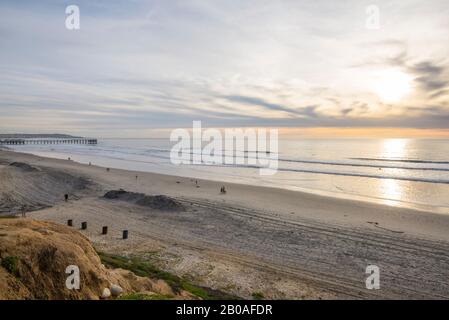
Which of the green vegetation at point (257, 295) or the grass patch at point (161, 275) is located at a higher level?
the grass patch at point (161, 275)

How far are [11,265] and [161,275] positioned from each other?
5.35 metres

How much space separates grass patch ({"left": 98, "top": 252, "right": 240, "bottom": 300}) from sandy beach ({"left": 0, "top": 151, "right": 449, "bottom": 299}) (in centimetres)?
49

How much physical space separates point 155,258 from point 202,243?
2.98 metres

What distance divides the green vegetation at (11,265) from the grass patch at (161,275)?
440cm

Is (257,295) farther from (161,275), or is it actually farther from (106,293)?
(106,293)

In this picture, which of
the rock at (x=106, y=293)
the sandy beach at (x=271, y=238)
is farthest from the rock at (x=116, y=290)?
the sandy beach at (x=271, y=238)

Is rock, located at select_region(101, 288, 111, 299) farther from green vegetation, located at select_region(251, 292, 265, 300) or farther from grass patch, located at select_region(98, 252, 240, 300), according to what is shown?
green vegetation, located at select_region(251, 292, 265, 300)

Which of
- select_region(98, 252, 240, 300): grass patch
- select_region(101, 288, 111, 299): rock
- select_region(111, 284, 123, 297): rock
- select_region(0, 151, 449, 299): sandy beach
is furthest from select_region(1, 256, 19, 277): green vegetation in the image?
select_region(0, 151, 449, 299): sandy beach

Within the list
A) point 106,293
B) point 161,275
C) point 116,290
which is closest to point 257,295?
point 161,275

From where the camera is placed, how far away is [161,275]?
11578 mm

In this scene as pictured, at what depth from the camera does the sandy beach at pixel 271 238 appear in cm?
1188

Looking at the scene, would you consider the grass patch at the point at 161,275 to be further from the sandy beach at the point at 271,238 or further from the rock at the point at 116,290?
the rock at the point at 116,290

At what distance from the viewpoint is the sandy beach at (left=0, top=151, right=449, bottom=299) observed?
11.9 m
